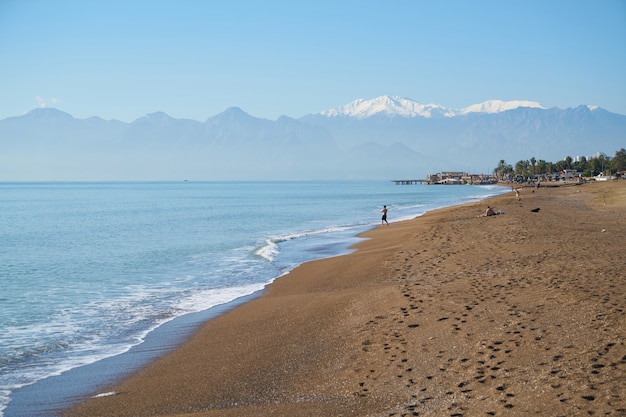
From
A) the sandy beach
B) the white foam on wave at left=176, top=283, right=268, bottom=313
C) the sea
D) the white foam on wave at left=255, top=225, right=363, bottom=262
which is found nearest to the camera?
the sandy beach

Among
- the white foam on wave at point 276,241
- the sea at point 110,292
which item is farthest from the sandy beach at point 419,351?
the white foam on wave at point 276,241

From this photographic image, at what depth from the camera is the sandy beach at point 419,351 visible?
705 cm

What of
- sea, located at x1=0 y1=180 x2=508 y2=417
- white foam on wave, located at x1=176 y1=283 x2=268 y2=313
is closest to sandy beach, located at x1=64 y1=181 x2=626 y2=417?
sea, located at x1=0 y1=180 x2=508 y2=417

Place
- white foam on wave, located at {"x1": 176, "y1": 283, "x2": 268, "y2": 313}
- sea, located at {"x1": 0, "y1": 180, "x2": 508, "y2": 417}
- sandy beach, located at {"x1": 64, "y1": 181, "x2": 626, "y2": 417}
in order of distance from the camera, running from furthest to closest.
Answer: white foam on wave, located at {"x1": 176, "y1": 283, "x2": 268, "y2": 313}
sea, located at {"x1": 0, "y1": 180, "x2": 508, "y2": 417}
sandy beach, located at {"x1": 64, "y1": 181, "x2": 626, "y2": 417}

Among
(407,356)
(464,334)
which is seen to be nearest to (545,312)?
(464,334)

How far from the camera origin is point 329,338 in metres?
10.8

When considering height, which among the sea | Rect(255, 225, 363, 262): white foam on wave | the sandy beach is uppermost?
the sandy beach

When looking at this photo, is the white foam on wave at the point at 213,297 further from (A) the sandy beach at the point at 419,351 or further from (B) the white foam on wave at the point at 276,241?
(B) the white foam on wave at the point at 276,241

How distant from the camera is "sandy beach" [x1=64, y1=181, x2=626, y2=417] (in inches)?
278

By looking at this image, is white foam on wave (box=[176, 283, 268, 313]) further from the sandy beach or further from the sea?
the sandy beach

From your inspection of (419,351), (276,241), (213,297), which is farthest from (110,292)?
(276,241)

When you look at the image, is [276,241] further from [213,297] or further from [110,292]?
[213,297]

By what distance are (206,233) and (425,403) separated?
34017 millimetres

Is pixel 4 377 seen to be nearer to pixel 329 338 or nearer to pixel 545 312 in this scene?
pixel 329 338
